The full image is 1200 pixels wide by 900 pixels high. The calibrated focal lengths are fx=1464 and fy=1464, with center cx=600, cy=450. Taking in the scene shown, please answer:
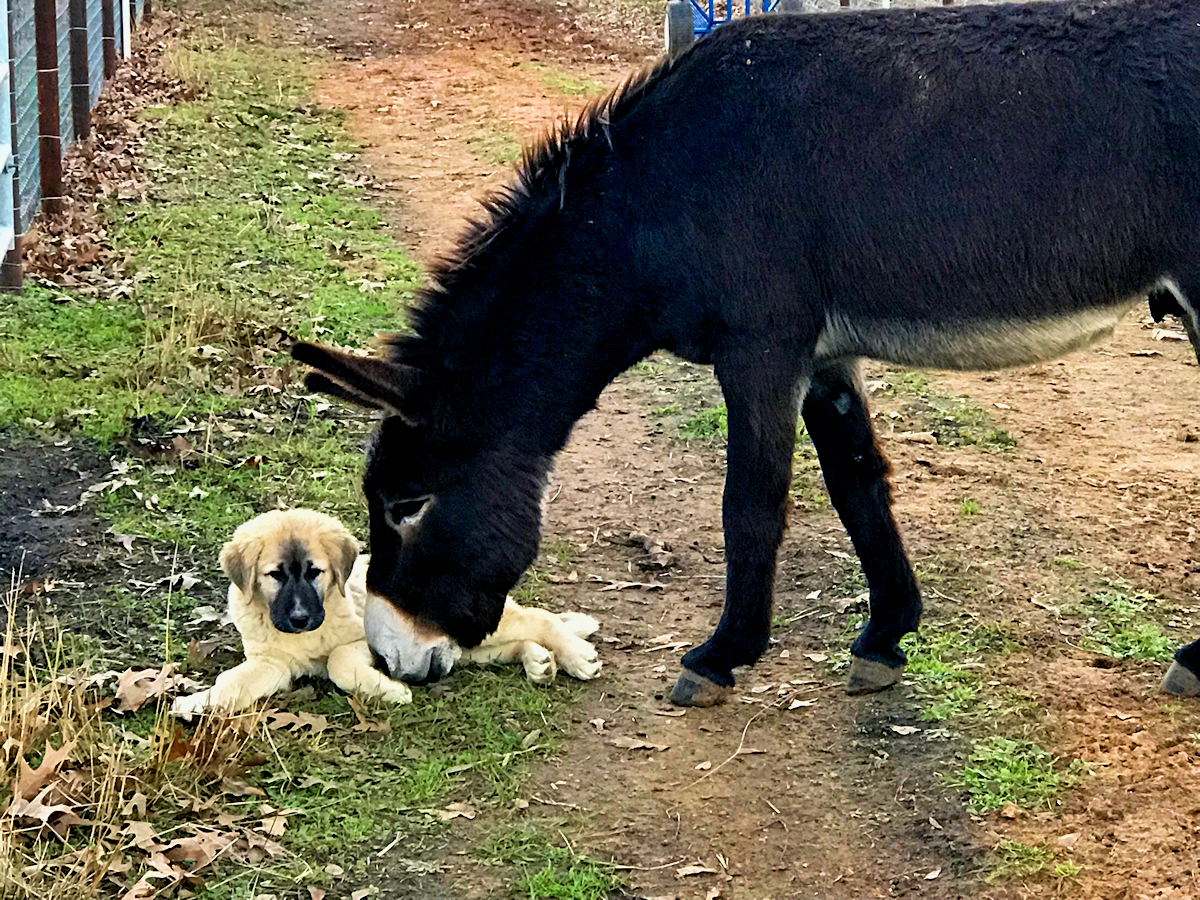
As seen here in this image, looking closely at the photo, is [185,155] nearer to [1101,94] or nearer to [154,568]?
[154,568]

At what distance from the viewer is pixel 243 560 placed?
4.44 metres

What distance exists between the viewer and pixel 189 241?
9.55 metres

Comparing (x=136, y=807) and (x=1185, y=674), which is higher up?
(x=1185, y=674)

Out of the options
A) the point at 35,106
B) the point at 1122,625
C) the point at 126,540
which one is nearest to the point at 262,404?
the point at 126,540

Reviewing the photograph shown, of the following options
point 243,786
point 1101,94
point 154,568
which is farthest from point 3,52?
point 1101,94

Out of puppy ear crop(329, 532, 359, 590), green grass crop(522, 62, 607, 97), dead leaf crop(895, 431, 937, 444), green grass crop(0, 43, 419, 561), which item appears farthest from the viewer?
green grass crop(522, 62, 607, 97)

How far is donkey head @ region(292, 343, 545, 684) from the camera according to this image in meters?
4.32

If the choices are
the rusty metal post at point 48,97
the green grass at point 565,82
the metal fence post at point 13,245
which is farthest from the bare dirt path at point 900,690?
the green grass at point 565,82

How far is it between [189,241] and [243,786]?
245 inches

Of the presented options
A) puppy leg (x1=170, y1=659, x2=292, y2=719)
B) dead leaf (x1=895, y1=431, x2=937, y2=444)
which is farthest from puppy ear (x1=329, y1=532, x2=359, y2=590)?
dead leaf (x1=895, y1=431, x2=937, y2=444)

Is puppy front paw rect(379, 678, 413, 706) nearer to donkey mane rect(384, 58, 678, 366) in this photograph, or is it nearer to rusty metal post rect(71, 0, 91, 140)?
donkey mane rect(384, 58, 678, 366)

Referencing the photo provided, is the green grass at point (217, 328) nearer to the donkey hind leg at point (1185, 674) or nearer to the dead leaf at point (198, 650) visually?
the dead leaf at point (198, 650)

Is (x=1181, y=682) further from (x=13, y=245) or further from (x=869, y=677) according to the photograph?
(x=13, y=245)

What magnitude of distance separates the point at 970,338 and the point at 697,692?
1.36 metres
